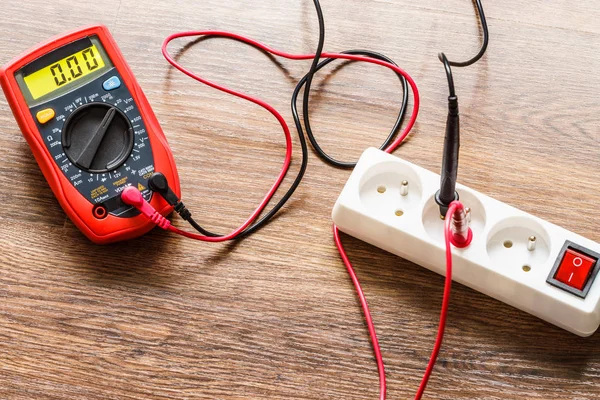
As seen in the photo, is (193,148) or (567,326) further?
(193,148)

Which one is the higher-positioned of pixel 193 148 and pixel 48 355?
pixel 193 148

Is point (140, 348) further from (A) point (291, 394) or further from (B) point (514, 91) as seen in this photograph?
(B) point (514, 91)

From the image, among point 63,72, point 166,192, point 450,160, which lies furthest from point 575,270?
point 63,72

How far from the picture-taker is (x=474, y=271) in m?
0.62

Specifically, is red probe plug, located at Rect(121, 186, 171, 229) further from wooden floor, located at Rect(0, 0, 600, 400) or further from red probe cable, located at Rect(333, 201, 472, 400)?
red probe cable, located at Rect(333, 201, 472, 400)

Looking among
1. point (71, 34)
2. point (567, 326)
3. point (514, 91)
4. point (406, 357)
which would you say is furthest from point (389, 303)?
point (71, 34)

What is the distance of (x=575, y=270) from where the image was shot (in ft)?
1.96

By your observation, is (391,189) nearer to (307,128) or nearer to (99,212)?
(307,128)

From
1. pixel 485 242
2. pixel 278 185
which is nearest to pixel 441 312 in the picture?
pixel 485 242

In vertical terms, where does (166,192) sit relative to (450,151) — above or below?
below

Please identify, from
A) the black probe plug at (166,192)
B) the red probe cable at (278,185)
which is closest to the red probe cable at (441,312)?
the red probe cable at (278,185)

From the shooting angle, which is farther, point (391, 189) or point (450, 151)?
point (391, 189)

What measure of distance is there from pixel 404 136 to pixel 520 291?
195 mm

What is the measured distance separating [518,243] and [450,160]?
13 cm
